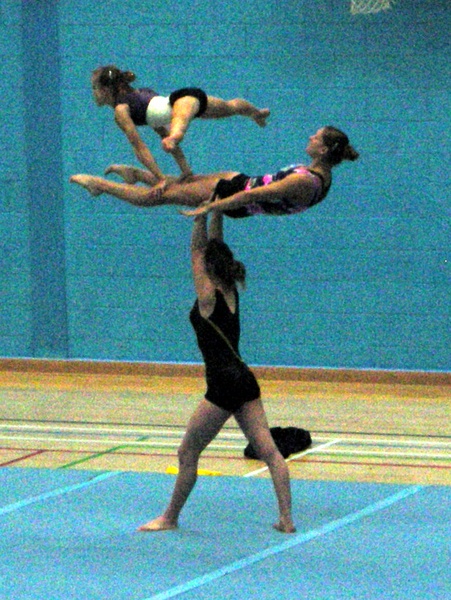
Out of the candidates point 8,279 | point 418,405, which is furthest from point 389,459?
point 8,279

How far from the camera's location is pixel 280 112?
1008cm

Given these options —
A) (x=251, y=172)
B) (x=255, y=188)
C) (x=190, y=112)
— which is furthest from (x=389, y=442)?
(x=190, y=112)

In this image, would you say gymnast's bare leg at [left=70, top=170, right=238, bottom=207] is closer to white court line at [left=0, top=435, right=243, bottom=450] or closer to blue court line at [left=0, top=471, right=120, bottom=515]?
blue court line at [left=0, top=471, right=120, bottom=515]

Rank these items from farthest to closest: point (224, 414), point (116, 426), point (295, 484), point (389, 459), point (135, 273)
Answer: point (135, 273) → point (116, 426) → point (389, 459) → point (295, 484) → point (224, 414)

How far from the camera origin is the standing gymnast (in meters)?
5.97

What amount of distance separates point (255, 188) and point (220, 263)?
0.43m

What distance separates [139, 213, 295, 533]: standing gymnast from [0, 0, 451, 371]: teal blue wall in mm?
4122

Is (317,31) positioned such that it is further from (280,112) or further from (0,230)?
(0,230)

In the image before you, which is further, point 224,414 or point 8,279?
point 8,279

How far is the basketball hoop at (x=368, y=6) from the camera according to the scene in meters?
9.47

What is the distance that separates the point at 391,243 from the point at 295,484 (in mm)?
3410

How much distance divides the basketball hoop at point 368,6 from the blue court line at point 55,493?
14.6 feet

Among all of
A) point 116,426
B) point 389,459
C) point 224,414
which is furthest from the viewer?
point 116,426

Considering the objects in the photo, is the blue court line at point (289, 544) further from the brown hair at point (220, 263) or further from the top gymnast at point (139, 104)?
Answer: the top gymnast at point (139, 104)
